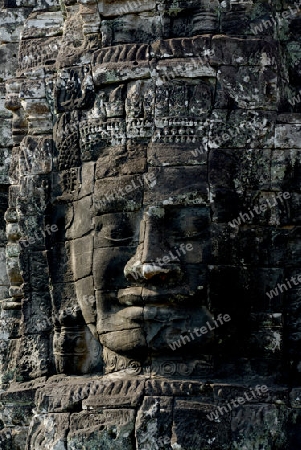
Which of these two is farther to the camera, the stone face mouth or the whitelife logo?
the stone face mouth

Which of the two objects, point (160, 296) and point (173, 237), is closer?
point (160, 296)

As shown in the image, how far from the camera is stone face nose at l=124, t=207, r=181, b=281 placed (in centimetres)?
1187

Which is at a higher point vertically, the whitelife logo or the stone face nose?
the stone face nose

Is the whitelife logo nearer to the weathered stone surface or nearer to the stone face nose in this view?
the weathered stone surface

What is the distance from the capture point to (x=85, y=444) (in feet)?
39.2

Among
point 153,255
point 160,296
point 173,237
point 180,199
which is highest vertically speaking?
point 180,199

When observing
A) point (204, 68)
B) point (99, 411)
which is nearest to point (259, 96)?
point (204, 68)

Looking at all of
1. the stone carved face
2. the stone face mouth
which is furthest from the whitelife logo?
the stone face mouth

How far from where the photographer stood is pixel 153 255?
1192cm

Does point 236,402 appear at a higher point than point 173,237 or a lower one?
lower

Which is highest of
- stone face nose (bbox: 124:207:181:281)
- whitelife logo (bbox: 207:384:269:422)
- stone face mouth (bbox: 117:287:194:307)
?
stone face nose (bbox: 124:207:181:281)

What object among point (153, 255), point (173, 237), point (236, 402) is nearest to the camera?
point (236, 402)

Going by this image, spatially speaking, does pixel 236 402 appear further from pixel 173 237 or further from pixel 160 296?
pixel 173 237

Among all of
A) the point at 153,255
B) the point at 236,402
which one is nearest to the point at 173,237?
the point at 153,255
